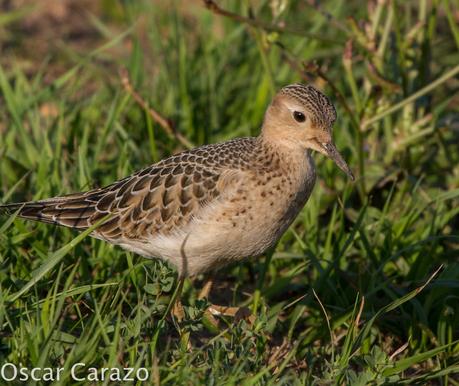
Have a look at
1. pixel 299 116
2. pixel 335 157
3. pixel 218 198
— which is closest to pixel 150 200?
pixel 218 198

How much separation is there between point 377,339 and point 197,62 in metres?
3.69

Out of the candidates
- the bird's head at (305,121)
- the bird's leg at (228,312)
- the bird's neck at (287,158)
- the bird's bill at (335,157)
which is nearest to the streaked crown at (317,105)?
the bird's head at (305,121)

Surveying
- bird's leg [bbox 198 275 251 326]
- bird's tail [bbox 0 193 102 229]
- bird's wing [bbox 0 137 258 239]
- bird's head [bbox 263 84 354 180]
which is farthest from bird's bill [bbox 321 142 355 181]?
bird's tail [bbox 0 193 102 229]

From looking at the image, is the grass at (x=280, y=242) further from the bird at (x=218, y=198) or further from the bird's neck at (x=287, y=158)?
the bird's neck at (x=287, y=158)

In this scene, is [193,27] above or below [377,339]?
above

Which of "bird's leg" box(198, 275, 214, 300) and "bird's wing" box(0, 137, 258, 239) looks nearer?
"bird's wing" box(0, 137, 258, 239)

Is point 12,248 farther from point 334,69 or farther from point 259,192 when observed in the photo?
point 334,69

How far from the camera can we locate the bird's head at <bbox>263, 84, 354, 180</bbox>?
5297 mm

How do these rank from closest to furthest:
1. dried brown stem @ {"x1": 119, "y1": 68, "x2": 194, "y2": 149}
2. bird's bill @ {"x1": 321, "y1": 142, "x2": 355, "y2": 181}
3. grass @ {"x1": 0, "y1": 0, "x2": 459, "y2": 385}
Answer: grass @ {"x1": 0, "y1": 0, "x2": 459, "y2": 385} < bird's bill @ {"x1": 321, "y1": 142, "x2": 355, "y2": 181} < dried brown stem @ {"x1": 119, "y1": 68, "x2": 194, "y2": 149}

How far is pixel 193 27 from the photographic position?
31.9ft

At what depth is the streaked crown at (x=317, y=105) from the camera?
5289 mm

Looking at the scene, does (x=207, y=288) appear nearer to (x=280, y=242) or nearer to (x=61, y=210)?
(x=280, y=242)

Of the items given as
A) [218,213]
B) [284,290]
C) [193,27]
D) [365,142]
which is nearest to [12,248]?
[218,213]

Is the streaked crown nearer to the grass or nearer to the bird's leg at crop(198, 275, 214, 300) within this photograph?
the grass
